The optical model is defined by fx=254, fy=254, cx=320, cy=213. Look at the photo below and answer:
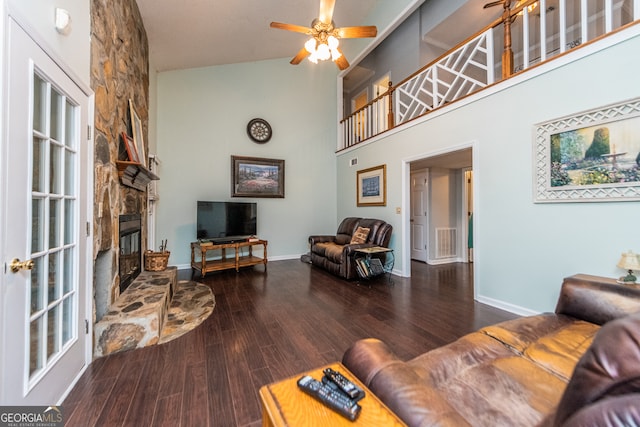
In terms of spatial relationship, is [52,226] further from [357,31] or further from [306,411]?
[357,31]

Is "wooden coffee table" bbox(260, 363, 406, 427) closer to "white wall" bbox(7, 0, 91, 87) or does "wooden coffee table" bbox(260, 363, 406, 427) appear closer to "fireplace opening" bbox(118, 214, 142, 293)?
"white wall" bbox(7, 0, 91, 87)

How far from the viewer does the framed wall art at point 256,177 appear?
5.18 meters

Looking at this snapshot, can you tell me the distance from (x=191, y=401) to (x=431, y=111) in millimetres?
4108

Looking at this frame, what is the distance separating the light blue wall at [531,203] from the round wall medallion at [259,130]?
3301mm

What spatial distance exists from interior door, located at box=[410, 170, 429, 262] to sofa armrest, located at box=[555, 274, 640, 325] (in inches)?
149

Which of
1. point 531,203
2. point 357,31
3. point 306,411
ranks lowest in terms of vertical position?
point 306,411

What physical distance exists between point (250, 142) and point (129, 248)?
3.17 m

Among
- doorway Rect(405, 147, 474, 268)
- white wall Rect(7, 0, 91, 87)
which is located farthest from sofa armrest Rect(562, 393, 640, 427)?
doorway Rect(405, 147, 474, 268)

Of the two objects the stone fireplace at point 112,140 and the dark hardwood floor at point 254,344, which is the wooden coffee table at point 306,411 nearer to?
the dark hardwood floor at point 254,344

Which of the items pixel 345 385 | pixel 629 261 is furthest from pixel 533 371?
pixel 629 261

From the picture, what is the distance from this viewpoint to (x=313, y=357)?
1.94 metres

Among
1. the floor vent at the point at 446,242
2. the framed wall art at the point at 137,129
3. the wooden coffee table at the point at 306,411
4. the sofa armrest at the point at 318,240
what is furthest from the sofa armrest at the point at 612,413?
the floor vent at the point at 446,242

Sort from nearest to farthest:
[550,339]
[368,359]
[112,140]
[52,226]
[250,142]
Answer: [368,359]
[550,339]
[52,226]
[112,140]
[250,142]

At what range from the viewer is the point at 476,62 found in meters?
3.31
